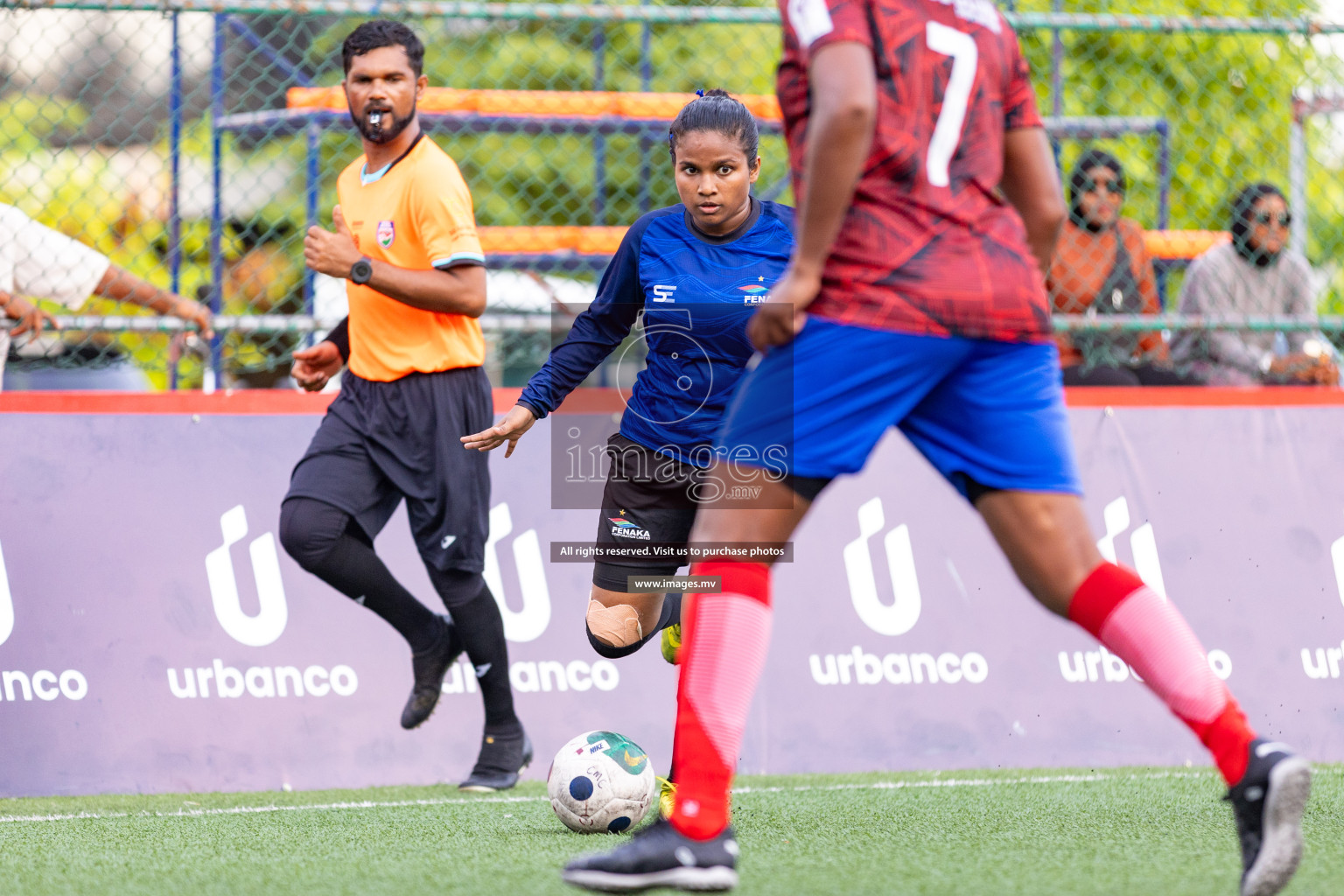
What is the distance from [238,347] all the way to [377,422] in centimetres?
198

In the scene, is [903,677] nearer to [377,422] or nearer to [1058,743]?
[1058,743]

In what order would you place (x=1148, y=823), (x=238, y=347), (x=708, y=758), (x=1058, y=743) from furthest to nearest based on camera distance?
(x=238, y=347)
(x=1058, y=743)
(x=1148, y=823)
(x=708, y=758)

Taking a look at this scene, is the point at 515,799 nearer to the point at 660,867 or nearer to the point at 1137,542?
the point at 660,867

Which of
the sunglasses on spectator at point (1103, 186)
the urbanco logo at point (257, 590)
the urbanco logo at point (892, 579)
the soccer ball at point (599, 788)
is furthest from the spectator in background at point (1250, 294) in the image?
the urbanco logo at point (257, 590)

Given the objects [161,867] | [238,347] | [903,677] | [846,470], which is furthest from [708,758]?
[238,347]

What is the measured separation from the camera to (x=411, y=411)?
5.11m

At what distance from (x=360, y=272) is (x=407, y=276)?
0.15m

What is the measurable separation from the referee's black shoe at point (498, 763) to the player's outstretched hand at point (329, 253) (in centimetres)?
171

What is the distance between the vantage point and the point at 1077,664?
19.2ft

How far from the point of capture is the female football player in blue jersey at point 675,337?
4246mm

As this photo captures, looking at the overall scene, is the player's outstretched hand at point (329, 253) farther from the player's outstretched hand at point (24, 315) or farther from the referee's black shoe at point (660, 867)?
the referee's black shoe at point (660, 867)

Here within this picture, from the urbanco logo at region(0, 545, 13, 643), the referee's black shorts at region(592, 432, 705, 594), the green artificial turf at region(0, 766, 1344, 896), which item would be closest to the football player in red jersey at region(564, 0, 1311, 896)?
the green artificial turf at region(0, 766, 1344, 896)

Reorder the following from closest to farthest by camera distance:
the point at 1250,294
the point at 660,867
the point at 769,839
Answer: the point at 660,867 → the point at 769,839 → the point at 1250,294

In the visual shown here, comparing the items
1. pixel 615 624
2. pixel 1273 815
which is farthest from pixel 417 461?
pixel 1273 815
